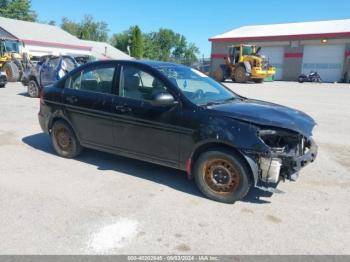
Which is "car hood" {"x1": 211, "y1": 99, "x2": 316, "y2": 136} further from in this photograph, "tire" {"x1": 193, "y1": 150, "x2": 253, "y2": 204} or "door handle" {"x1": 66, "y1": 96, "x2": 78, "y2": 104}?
"door handle" {"x1": 66, "y1": 96, "x2": 78, "y2": 104}

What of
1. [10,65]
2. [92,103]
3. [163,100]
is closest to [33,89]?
[10,65]

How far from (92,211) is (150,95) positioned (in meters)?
1.69

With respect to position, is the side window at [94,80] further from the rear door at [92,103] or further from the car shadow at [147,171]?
the car shadow at [147,171]

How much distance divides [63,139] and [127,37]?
87145 millimetres

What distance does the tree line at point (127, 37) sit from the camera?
6525 centimetres

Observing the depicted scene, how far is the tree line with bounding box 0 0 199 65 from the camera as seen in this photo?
214 feet

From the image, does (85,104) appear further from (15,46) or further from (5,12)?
(5,12)

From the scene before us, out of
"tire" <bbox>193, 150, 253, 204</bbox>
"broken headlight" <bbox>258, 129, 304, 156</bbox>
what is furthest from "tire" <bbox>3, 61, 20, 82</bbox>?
"broken headlight" <bbox>258, 129, 304, 156</bbox>

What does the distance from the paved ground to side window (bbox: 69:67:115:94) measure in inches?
47.2

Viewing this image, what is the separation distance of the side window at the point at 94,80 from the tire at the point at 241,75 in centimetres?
2153

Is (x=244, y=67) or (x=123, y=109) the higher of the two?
(x=244, y=67)

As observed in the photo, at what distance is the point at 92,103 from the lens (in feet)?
16.4

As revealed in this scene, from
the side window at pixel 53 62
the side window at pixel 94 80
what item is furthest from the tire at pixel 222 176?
the side window at pixel 53 62

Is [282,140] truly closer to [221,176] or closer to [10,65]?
[221,176]
